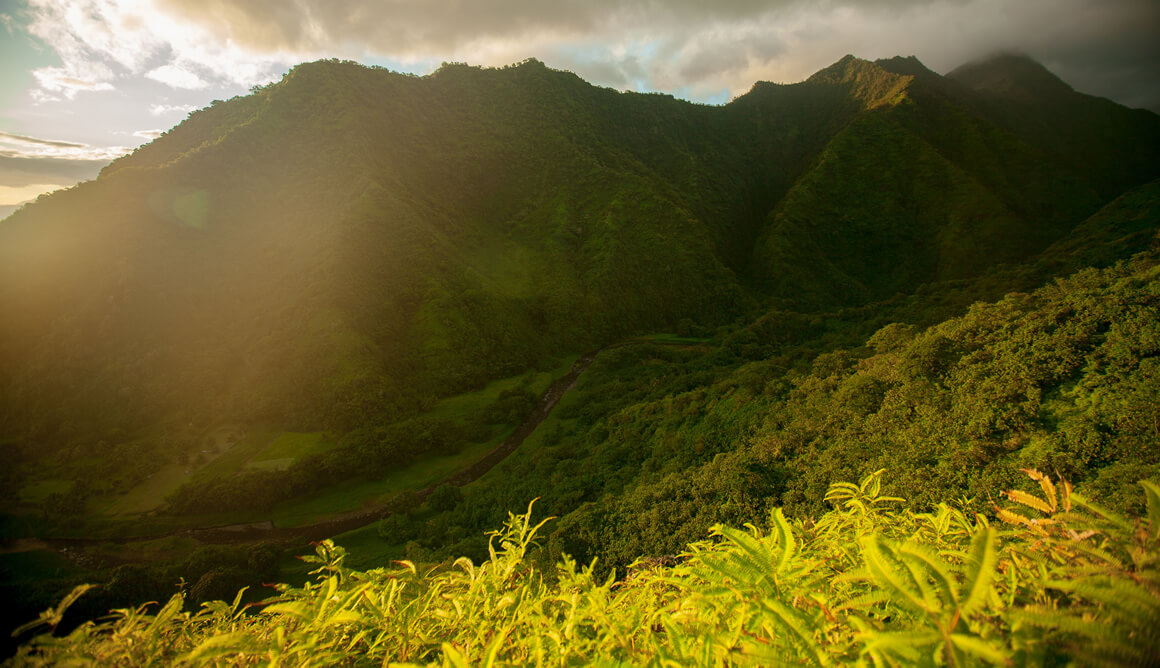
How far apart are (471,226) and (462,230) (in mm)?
3533

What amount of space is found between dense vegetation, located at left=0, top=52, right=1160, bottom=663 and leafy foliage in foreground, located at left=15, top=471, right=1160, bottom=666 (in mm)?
21

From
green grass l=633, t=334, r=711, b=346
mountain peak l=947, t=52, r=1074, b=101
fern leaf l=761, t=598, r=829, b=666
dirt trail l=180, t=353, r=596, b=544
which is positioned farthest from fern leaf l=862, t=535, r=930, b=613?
mountain peak l=947, t=52, r=1074, b=101

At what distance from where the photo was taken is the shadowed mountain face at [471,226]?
1614 inches

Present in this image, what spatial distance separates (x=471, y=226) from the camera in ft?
228

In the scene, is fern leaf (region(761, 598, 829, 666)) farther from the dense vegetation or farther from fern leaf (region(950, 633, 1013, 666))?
fern leaf (region(950, 633, 1013, 666))

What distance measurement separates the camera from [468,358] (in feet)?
151

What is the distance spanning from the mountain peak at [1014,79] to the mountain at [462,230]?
95 cm

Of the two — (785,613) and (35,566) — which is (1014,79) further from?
(35,566)

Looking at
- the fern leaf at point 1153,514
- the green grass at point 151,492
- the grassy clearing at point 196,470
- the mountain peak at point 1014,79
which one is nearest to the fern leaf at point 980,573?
the fern leaf at point 1153,514

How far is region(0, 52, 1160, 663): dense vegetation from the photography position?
1771mm

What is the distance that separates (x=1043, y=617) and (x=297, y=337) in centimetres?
4996

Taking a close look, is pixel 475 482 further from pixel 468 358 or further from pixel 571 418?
pixel 468 358

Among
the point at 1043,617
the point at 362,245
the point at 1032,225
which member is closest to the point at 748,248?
the point at 1032,225

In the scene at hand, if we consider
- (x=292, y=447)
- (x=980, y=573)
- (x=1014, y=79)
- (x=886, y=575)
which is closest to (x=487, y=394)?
(x=292, y=447)
